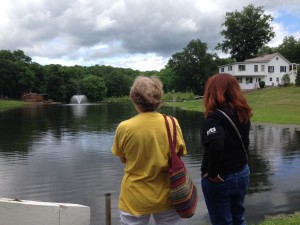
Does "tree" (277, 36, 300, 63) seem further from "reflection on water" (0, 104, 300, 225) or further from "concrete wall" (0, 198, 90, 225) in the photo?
"concrete wall" (0, 198, 90, 225)

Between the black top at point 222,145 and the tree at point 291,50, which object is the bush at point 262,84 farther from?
the black top at point 222,145

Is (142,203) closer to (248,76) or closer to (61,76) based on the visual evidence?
(248,76)

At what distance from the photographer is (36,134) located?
25016 mm

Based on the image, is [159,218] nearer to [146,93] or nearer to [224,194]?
[224,194]

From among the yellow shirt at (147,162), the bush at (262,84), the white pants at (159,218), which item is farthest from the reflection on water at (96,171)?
the bush at (262,84)

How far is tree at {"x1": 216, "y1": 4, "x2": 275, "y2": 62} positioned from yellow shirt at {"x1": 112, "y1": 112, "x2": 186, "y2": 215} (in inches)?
3423

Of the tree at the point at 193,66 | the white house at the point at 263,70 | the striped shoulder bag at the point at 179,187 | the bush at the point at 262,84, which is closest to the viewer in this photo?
the striped shoulder bag at the point at 179,187

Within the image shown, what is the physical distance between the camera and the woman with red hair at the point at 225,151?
3854mm

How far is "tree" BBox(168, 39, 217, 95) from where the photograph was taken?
9526cm

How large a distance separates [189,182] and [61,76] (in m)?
112

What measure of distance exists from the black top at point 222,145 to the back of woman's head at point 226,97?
0.27ft

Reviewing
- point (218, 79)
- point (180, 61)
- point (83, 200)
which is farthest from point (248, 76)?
point (218, 79)

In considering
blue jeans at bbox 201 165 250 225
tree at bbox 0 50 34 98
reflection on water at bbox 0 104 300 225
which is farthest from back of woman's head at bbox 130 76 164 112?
tree at bbox 0 50 34 98

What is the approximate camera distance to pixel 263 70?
73.2 metres
